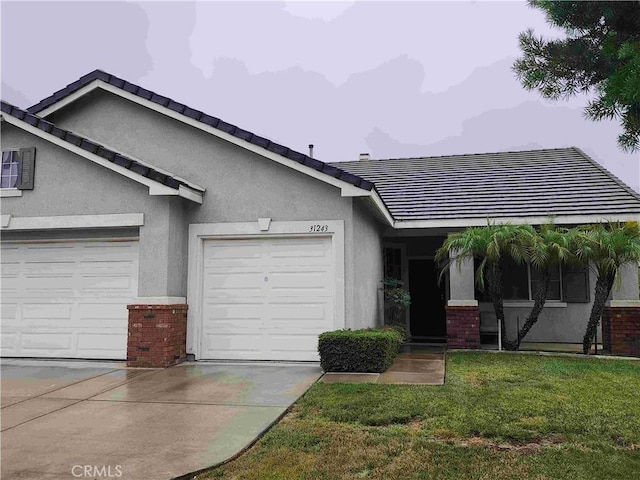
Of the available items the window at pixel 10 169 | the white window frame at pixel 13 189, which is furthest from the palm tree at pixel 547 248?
the window at pixel 10 169

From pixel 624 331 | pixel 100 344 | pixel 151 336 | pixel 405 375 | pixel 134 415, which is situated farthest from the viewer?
pixel 624 331

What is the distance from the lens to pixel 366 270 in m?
11.0

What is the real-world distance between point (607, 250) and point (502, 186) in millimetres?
4084

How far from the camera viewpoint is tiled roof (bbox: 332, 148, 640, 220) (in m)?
12.2

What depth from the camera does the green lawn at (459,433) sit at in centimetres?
441

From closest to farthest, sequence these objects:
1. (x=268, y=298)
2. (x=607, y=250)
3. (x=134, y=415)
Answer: (x=134, y=415)
(x=268, y=298)
(x=607, y=250)

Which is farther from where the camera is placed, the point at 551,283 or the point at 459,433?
the point at 551,283

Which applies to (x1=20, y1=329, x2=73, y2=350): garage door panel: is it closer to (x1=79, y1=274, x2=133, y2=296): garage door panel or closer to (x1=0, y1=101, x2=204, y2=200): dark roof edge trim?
(x1=79, y1=274, x2=133, y2=296): garage door panel

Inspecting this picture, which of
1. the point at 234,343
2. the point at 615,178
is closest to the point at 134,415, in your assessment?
the point at 234,343

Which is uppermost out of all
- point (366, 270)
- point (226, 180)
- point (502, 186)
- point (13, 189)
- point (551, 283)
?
point (502, 186)

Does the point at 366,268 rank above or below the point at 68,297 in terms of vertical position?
above

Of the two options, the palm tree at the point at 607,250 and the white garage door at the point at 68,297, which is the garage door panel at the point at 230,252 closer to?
the white garage door at the point at 68,297

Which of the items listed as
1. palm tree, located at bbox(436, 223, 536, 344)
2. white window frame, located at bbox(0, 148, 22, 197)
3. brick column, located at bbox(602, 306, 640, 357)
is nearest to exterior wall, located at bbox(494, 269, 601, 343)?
brick column, located at bbox(602, 306, 640, 357)

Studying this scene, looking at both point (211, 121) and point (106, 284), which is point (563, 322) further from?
Result: point (106, 284)
